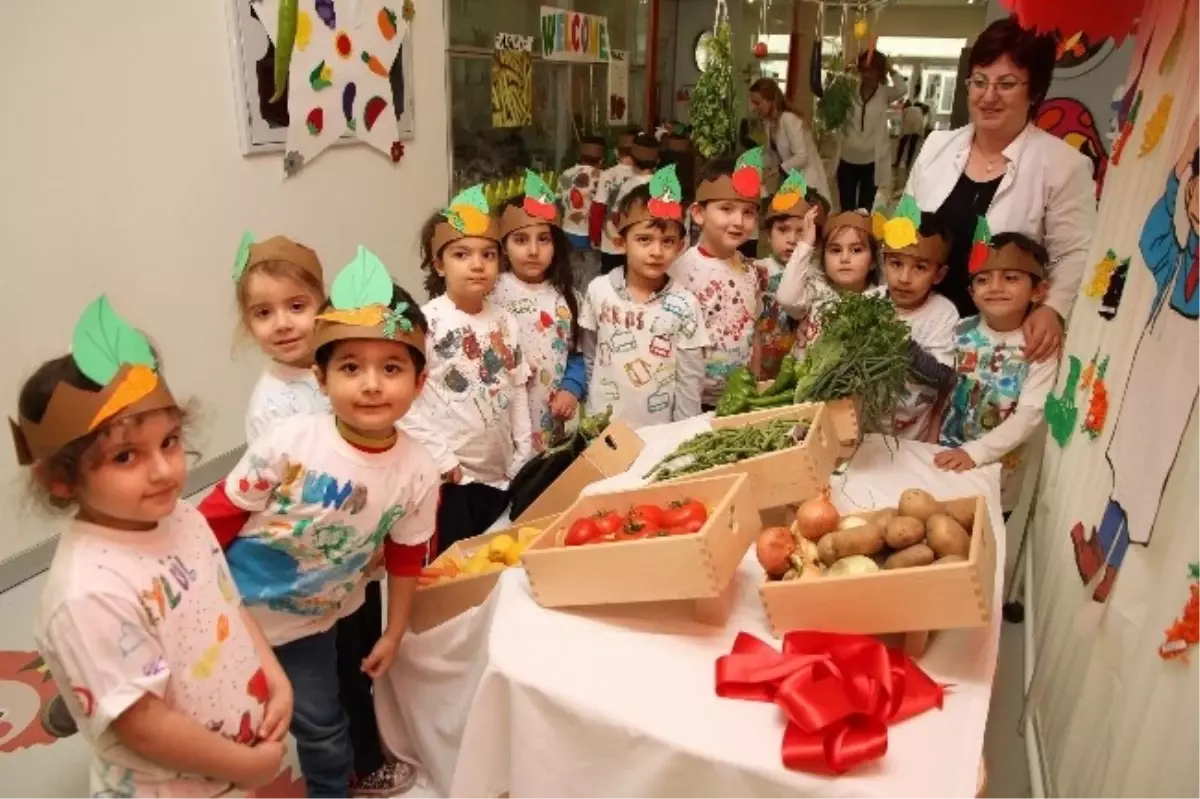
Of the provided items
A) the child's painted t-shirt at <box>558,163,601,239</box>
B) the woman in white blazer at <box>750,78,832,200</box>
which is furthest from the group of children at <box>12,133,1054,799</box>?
the woman in white blazer at <box>750,78,832,200</box>

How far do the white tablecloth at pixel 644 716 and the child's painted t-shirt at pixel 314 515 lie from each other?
0.83 ft

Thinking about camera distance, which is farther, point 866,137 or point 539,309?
point 866,137

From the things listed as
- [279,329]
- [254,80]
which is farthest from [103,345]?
[254,80]

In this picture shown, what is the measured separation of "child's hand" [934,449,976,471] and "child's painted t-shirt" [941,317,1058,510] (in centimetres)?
8

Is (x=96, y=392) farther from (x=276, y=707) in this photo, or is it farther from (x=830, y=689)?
(x=830, y=689)

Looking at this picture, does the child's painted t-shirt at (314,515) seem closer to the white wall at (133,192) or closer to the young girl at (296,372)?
the young girl at (296,372)

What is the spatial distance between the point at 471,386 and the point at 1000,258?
1513mm

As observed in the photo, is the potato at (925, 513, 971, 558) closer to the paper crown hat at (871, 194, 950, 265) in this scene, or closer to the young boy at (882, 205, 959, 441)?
the young boy at (882, 205, 959, 441)

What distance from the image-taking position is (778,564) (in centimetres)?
149

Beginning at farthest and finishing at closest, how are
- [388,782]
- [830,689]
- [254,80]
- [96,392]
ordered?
[254,80] < [388,782] < [830,689] < [96,392]

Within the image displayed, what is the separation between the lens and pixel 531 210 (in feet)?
9.12

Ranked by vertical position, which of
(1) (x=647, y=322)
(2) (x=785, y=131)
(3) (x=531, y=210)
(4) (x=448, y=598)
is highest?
(2) (x=785, y=131)

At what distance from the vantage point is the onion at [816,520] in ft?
5.05

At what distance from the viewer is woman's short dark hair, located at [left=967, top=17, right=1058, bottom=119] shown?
2381 mm
